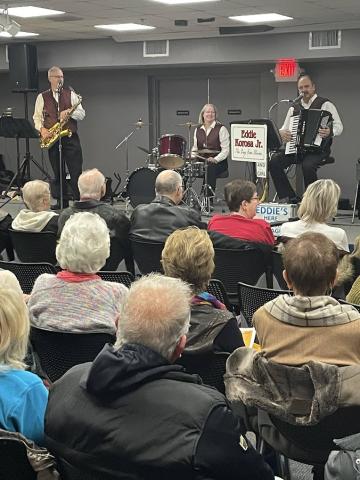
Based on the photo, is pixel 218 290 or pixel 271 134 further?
pixel 271 134

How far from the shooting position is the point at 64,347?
2748mm

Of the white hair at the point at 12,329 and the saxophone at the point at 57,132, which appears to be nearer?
the white hair at the point at 12,329

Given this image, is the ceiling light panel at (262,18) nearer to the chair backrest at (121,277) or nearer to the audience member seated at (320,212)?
the audience member seated at (320,212)

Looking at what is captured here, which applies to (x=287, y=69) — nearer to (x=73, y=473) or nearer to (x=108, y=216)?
(x=108, y=216)

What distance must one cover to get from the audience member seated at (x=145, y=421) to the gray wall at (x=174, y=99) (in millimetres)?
9558

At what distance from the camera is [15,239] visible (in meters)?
4.75

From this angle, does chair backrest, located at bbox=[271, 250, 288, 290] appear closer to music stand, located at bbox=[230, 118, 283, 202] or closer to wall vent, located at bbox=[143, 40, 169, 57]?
music stand, located at bbox=[230, 118, 283, 202]

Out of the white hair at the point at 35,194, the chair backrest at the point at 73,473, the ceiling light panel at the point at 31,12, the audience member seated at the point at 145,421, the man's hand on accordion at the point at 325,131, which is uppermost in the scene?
the ceiling light panel at the point at 31,12

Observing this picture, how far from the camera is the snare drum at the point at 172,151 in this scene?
9812mm

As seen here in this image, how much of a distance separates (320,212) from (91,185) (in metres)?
1.63

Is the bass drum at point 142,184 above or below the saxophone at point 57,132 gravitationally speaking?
below

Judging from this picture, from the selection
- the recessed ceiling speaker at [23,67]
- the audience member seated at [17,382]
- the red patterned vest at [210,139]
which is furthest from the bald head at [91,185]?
the recessed ceiling speaker at [23,67]

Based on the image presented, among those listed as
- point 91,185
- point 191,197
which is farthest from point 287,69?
point 91,185

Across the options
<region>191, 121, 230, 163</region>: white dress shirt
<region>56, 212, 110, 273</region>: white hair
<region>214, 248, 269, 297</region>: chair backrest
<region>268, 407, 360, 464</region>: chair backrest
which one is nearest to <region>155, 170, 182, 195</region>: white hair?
<region>214, 248, 269, 297</region>: chair backrest
